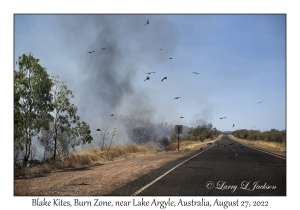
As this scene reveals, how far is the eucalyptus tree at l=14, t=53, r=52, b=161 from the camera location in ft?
50.5

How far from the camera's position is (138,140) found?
2416 inches

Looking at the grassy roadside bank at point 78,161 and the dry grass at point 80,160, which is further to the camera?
the dry grass at point 80,160

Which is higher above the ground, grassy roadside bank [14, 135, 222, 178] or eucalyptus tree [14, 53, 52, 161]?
eucalyptus tree [14, 53, 52, 161]

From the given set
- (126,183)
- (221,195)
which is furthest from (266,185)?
(126,183)

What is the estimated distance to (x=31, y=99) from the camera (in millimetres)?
16250

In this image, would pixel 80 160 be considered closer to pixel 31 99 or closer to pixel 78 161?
pixel 78 161

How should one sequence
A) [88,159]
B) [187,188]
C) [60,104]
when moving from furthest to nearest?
[88,159] → [60,104] → [187,188]

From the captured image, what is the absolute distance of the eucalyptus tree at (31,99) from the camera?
50.5 feet

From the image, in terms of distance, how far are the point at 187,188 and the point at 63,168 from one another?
1122 centimetres

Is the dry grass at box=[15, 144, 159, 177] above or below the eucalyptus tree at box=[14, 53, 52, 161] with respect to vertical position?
below

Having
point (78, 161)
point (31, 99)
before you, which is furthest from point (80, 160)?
point (31, 99)

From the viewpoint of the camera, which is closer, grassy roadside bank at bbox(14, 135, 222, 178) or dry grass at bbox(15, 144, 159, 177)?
grassy roadside bank at bbox(14, 135, 222, 178)

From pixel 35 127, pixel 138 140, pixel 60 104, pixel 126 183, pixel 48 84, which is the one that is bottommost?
pixel 138 140
